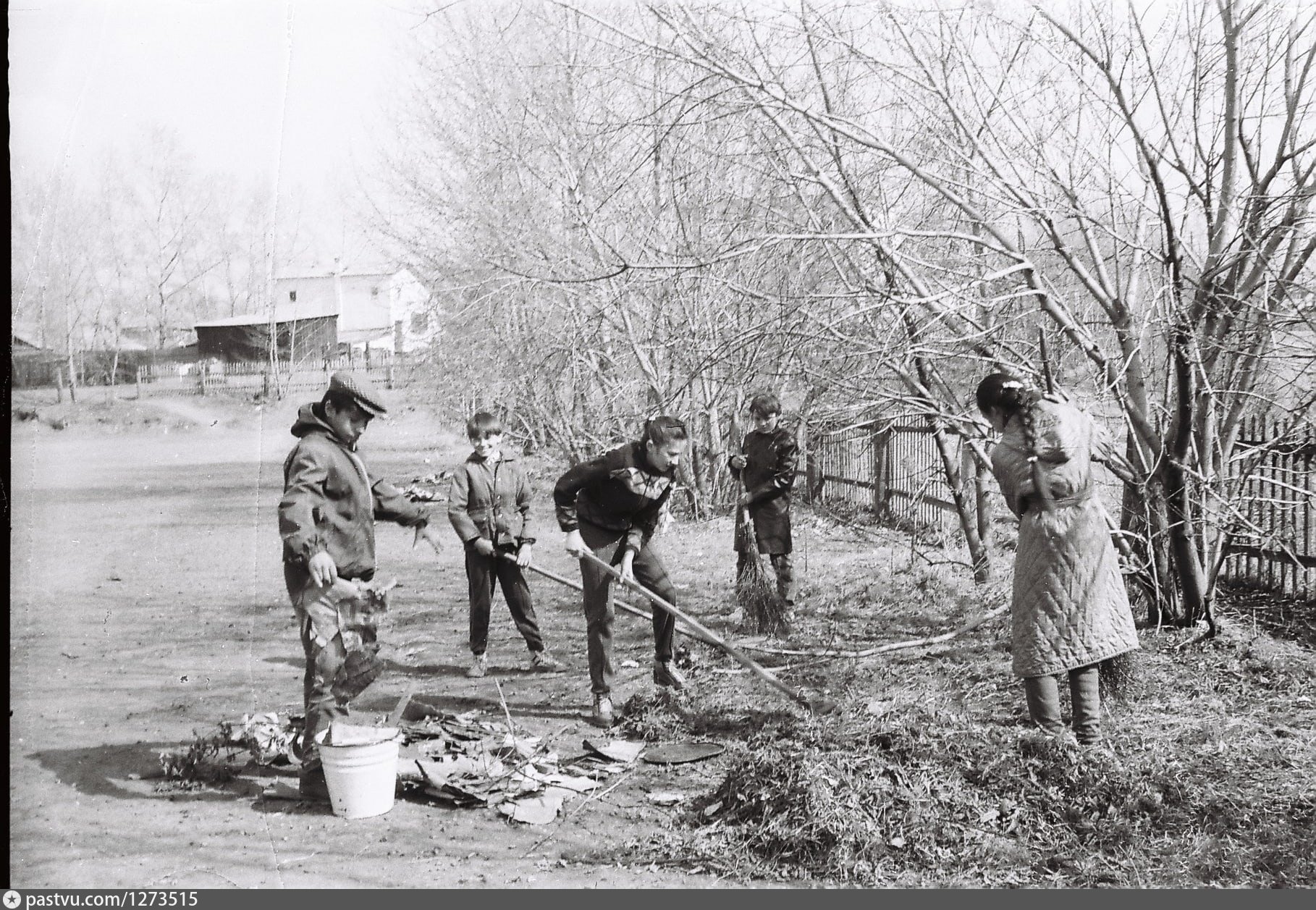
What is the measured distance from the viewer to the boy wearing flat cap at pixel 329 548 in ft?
14.3

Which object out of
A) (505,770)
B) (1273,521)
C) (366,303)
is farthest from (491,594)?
(366,303)

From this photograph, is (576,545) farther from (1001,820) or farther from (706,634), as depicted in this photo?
(1001,820)

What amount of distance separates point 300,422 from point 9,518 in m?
1.21

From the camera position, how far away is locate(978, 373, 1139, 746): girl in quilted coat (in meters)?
4.46

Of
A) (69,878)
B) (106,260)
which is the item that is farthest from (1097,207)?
(69,878)

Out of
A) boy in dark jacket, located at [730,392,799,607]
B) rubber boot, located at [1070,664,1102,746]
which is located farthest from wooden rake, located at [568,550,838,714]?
boy in dark jacket, located at [730,392,799,607]

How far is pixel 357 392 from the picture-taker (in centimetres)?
451

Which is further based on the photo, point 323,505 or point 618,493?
point 618,493

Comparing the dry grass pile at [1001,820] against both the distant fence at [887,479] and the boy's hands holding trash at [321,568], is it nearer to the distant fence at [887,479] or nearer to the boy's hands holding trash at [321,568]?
the boy's hands holding trash at [321,568]

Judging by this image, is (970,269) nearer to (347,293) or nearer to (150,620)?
(347,293)

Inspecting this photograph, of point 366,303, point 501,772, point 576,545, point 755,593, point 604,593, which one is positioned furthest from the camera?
point 366,303

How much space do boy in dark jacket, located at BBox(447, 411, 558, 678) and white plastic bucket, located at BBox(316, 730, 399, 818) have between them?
2545 mm

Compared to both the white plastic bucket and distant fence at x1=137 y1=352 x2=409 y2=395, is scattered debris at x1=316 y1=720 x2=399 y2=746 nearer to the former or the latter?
the white plastic bucket

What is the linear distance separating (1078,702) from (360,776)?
295cm
